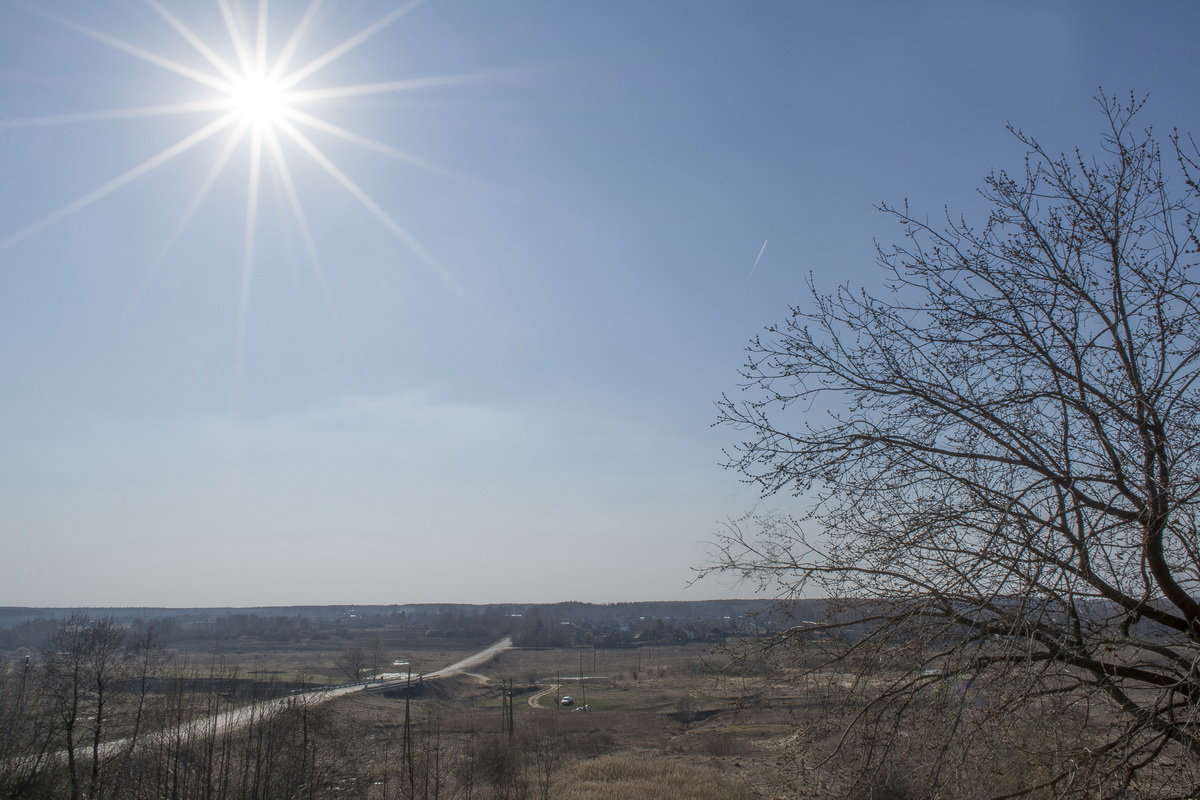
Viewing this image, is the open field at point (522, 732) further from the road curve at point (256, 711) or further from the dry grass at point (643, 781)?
the road curve at point (256, 711)

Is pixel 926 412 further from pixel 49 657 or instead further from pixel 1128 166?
pixel 49 657


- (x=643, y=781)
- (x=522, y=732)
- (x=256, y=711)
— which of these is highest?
(x=256, y=711)

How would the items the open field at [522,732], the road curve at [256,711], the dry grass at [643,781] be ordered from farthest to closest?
the dry grass at [643,781], the road curve at [256,711], the open field at [522,732]

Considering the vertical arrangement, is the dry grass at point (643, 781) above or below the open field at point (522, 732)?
below

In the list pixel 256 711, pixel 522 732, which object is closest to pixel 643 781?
pixel 522 732

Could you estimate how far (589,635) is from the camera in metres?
141

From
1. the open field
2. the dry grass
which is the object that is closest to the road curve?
the open field

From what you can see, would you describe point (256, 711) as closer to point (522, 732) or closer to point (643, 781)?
point (522, 732)

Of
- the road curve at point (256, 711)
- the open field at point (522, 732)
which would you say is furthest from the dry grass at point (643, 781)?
the road curve at point (256, 711)

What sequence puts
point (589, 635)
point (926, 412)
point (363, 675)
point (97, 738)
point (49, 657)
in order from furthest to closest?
point (589, 635) < point (363, 675) < point (49, 657) < point (97, 738) < point (926, 412)

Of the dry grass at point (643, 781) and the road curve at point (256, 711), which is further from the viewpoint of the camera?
the dry grass at point (643, 781)

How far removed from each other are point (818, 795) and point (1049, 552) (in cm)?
208

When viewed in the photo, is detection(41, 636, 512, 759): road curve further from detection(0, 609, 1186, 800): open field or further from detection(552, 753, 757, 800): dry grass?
detection(552, 753, 757, 800): dry grass

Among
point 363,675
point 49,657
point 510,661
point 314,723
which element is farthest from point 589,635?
point 49,657
